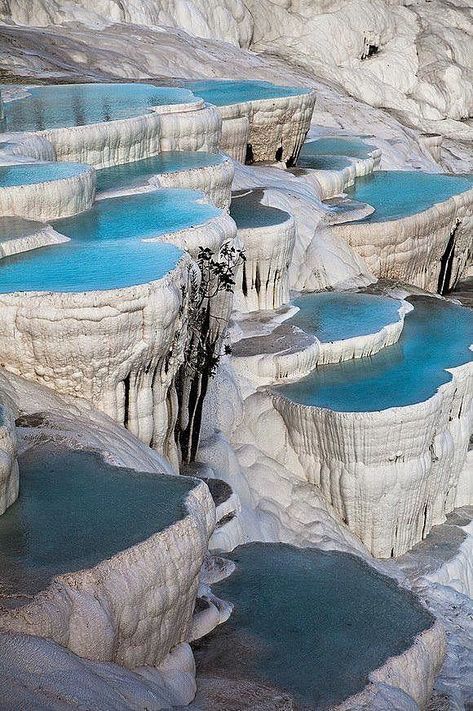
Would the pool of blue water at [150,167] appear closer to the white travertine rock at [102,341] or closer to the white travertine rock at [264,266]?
the white travertine rock at [264,266]

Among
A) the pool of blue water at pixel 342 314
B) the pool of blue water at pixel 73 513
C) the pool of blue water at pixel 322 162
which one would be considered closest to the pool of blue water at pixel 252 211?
the pool of blue water at pixel 342 314

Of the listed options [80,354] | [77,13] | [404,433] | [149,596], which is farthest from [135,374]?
[77,13]

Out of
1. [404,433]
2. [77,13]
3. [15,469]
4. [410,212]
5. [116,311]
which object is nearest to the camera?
[15,469]

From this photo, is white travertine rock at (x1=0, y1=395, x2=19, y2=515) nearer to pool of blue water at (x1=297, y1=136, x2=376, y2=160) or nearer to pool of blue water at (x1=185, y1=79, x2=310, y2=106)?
pool of blue water at (x1=185, y1=79, x2=310, y2=106)

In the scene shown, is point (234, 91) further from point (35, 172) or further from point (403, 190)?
point (35, 172)

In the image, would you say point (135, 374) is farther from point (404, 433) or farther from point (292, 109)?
point (292, 109)
